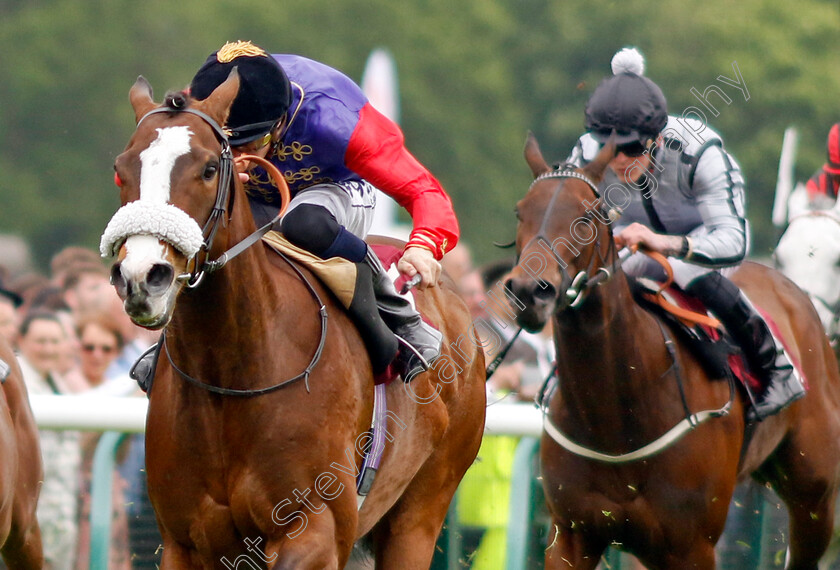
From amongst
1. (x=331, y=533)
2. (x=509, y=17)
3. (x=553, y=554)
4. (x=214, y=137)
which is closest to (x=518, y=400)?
(x=553, y=554)

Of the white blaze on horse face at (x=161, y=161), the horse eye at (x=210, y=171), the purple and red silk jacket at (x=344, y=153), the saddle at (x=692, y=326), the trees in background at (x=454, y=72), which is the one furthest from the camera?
the trees in background at (x=454, y=72)

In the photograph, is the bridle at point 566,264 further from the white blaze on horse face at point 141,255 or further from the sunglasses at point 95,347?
the sunglasses at point 95,347

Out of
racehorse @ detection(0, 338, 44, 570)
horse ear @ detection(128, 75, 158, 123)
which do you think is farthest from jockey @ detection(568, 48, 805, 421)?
racehorse @ detection(0, 338, 44, 570)

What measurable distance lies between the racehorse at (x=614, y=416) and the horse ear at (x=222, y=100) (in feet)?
5.22

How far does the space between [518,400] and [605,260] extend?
7.71 ft

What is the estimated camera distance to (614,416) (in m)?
5.55

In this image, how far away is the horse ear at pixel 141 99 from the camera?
12.5 ft

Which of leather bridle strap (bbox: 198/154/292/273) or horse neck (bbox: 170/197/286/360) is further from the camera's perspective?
horse neck (bbox: 170/197/286/360)

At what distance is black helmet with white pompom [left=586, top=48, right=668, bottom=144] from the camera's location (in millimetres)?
5656

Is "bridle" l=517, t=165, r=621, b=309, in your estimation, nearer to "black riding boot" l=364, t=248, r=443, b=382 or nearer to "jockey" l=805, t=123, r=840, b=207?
"black riding boot" l=364, t=248, r=443, b=382

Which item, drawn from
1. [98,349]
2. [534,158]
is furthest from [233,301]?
[98,349]

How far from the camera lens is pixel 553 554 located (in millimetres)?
5672

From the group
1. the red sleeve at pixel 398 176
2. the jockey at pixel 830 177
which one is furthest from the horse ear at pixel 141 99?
the jockey at pixel 830 177

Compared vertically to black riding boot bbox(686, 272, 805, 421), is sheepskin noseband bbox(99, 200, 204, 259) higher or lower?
higher
